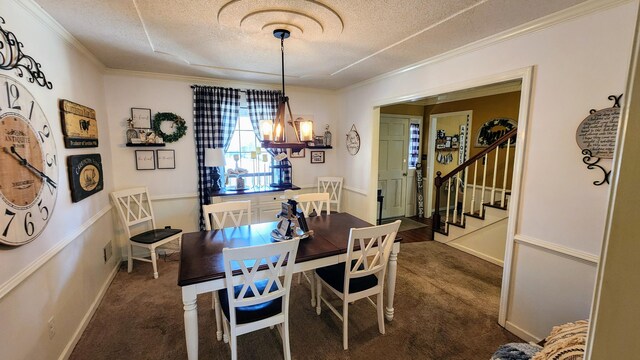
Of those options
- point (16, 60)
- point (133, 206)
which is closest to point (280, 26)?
point (16, 60)

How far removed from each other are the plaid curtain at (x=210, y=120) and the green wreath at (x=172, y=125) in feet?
0.54

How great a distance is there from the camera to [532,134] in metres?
2.07

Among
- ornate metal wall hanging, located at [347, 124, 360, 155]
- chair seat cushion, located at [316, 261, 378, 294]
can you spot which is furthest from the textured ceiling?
chair seat cushion, located at [316, 261, 378, 294]

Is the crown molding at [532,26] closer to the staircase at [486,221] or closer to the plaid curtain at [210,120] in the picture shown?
the staircase at [486,221]

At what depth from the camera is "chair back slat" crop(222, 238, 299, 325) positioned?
1.57 meters

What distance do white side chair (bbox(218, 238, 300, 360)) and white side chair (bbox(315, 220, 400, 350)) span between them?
462 mm

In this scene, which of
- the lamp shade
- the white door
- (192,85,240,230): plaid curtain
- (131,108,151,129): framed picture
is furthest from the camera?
the white door

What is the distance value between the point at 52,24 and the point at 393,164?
16.5 feet

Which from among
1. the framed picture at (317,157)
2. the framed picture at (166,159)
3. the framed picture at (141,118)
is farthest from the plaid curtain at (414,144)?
the framed picture at (141,118)

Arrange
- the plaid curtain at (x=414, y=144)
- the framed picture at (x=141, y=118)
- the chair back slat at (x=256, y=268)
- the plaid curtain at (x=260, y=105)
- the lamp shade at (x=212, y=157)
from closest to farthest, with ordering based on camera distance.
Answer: the chair back slat at (x=256, y=268) → the framed picture at (x=141, y=118) → the lamp shade at (x=212, y=157) → the plaid curtain at (x=260, y=105) → the plaid curtain at (x=414, y=144)

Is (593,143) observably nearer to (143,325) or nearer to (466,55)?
(466,55)

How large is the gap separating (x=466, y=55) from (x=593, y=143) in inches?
51.1

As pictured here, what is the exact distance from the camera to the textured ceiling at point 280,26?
1814 mm

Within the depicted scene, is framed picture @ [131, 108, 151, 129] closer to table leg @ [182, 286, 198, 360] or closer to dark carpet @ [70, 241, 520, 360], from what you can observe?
dark carpet @ [70, 241, 520, 360]
